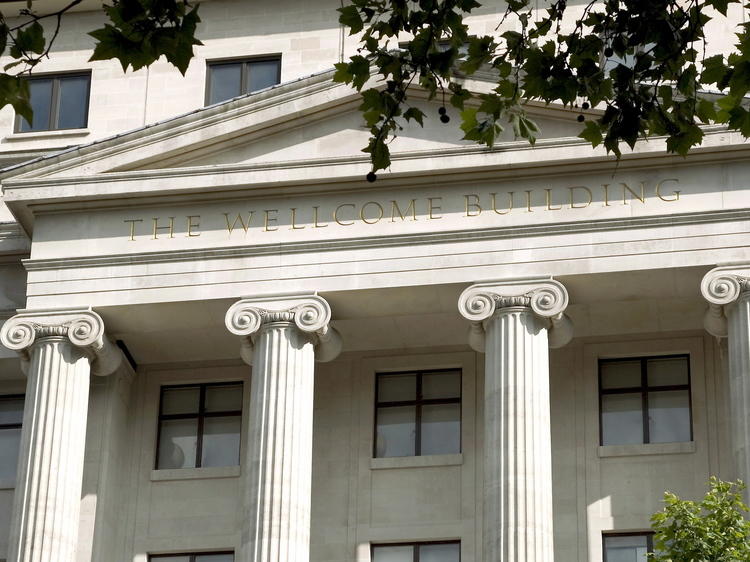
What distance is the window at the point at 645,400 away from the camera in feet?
127

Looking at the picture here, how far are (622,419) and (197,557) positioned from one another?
30.7ft

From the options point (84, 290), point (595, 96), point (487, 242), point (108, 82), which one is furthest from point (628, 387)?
point (595, 96)

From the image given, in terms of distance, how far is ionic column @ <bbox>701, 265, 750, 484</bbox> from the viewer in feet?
115

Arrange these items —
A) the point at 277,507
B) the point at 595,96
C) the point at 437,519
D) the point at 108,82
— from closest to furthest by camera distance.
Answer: the point at 595,96 → the point at 277,507 → the point at 437,519 → the point at 108,82

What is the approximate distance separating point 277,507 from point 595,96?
1735cm

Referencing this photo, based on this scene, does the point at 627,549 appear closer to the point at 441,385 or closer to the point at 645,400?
the point at 645,400

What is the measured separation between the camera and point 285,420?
120 ft

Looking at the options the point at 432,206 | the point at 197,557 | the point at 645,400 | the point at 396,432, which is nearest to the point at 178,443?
the point at 197,557

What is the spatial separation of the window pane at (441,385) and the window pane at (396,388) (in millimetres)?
238

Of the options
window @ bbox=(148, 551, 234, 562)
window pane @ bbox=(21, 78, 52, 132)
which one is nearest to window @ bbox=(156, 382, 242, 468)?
window @ bbox=(148, 551, 234, 562)

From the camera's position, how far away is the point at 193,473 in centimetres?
4016

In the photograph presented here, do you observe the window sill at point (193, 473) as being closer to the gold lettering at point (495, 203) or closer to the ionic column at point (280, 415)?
the ionic column at point (280, 415)

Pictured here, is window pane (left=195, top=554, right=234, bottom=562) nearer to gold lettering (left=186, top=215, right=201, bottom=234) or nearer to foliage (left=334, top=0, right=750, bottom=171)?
gold lettering (left=186, top=215, right=201, bottom=234)

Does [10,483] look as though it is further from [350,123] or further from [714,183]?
[714,183]
